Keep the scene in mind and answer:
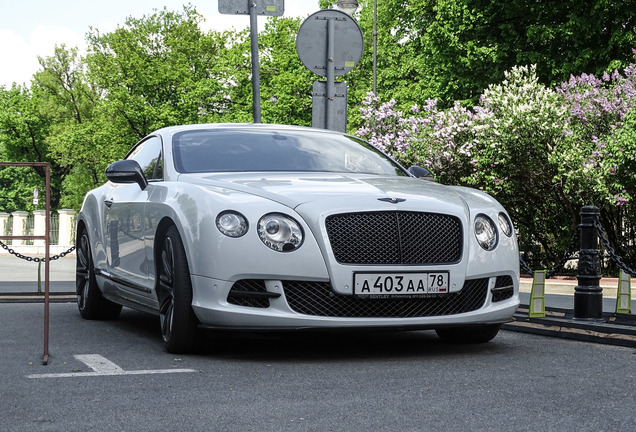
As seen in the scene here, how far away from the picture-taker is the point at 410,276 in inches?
235

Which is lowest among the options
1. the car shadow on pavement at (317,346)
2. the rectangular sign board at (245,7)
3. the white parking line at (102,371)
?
the car shadow on pavement at (317,346)

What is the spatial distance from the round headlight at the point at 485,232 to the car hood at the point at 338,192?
15 centimetres

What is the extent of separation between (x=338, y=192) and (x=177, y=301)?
1.19m

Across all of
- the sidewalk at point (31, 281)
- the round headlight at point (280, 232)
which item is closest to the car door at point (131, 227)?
the round headlight at point (280, 232)

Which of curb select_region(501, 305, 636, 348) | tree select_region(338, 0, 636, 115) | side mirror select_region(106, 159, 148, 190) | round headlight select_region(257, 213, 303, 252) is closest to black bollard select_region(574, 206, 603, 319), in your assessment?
curb select_region(501, 305, 636, 348)

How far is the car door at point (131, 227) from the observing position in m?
7.06

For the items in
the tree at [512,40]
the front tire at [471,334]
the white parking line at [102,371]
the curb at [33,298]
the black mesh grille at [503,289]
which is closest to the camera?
the white parking line at [102,371]

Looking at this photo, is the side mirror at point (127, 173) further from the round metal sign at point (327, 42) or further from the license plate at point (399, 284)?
the round metal sign at point (327, 42)

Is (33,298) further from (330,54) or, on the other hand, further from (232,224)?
(232,224)

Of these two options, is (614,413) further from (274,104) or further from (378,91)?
(274,104)

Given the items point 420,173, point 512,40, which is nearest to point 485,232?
point 420,173

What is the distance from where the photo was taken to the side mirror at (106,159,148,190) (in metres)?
7.12

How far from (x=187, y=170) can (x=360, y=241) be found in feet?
5.34

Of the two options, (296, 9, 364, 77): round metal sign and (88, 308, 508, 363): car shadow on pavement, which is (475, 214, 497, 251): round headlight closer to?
(88, 308, 508, 363): car shadow on pavement
